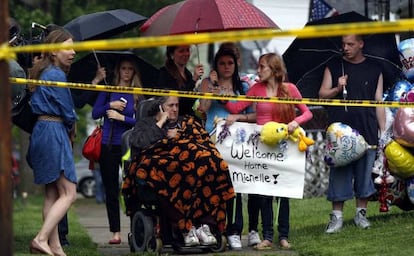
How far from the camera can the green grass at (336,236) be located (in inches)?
368

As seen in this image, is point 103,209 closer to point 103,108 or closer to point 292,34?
point 103,108

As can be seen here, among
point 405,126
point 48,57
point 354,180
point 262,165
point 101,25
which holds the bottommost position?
point 354,180

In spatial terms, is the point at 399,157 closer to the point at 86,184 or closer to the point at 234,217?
the point at 234,217

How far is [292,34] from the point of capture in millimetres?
6008

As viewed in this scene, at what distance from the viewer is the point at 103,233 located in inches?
523

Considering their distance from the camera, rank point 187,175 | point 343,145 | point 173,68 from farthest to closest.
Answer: point 173,68
point 343,145
point 187,175

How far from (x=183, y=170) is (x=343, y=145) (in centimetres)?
174

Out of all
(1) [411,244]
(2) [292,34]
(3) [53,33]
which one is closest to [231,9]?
(3) [53,33]

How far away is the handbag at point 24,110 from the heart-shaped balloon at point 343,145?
2.86 metres

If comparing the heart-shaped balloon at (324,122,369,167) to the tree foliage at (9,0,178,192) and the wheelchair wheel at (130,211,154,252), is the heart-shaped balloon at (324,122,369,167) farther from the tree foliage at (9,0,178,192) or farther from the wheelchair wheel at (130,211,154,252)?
the tree foliage at (9,0,178,192)

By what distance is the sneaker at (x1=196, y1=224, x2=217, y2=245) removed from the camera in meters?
9.58

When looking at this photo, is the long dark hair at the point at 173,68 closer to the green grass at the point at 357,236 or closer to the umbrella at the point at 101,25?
the umbrella at the point at 101,25

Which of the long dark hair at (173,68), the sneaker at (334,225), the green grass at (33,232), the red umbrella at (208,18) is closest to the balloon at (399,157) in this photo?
the sneaker at (334,225)

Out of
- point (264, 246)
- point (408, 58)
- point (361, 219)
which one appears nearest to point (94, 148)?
point (264, 246)
